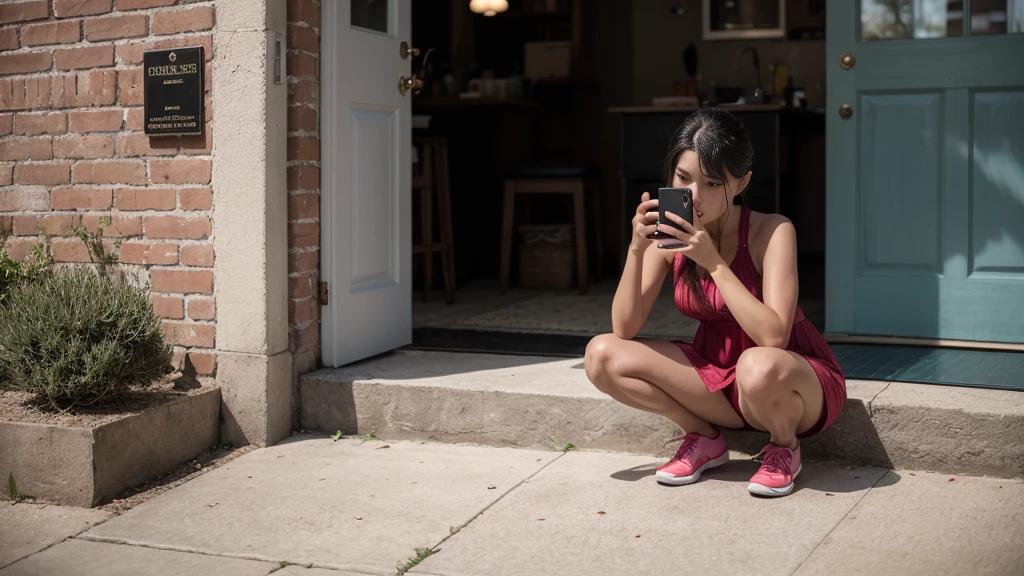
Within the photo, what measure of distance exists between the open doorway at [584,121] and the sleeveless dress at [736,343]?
1983 millimetres

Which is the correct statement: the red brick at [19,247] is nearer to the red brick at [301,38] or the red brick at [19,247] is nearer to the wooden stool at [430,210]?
the red brick at [301,38]

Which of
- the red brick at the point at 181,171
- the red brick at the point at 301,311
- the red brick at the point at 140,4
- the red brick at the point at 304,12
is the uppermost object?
the red brick at the point at 140,4

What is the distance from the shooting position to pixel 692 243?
9.27 feet

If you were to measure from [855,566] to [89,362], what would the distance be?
2141 millimetres

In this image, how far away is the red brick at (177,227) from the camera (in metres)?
3.69

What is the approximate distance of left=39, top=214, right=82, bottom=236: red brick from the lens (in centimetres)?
393

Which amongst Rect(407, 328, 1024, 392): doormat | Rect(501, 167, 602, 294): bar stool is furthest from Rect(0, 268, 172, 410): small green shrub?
Rect(501, 167, 602, 294): bar stool

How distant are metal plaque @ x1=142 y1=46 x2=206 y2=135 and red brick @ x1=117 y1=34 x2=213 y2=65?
0.02 metres

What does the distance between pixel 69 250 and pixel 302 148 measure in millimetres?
953

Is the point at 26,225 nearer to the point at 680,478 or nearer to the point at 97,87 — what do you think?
the point at 97,87

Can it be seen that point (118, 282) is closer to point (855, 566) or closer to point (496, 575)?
point (496, 575)

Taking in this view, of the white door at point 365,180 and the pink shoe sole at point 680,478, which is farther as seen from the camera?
the white door at point 365,180

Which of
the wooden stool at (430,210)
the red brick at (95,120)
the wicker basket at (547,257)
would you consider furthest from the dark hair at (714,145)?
the wicker basket at (547,257)

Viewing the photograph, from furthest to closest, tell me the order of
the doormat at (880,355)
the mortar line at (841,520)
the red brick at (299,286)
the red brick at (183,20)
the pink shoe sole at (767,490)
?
the red brick at (299,286), the red brick at (183,20), the doormat at (880,355), the pink shoe sole at (767,490), the mortar line at (841,520)
